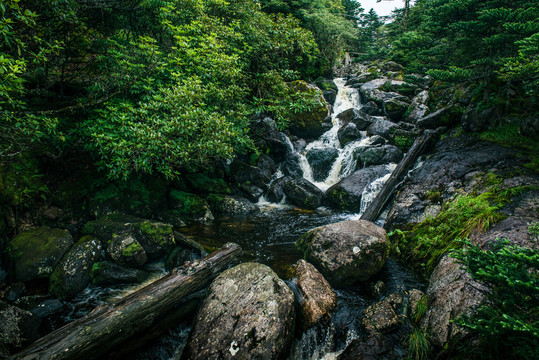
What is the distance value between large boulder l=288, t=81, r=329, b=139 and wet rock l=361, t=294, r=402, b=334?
1336 centimetres

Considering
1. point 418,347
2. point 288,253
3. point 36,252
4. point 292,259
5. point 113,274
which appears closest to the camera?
point 418,347

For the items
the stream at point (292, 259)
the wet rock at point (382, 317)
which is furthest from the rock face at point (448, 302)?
the stream at point (292, 259)

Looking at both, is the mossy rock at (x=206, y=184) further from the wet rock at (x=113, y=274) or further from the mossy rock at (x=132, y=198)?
the wet rock at (x=113, y=274)

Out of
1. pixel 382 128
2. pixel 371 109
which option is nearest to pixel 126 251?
pixel 382 128

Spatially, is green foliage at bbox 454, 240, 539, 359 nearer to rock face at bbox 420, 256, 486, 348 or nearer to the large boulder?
rock face at bbox 420, 256, 486, 348

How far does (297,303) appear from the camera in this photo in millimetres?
4539

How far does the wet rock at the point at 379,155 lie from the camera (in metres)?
12.1

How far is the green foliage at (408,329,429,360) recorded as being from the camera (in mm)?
3309

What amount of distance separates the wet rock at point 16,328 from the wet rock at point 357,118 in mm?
17505

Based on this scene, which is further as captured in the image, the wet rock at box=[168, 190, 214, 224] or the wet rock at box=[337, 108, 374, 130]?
the wet rock at box=[337, 108, 374, 130]

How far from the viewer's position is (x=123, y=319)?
11.7 ft

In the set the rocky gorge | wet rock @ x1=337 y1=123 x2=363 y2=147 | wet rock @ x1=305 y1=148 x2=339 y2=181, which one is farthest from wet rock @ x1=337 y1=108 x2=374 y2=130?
the rocky gorge

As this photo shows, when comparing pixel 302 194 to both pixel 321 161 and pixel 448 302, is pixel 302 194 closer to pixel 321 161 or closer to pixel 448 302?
pixel 321 161

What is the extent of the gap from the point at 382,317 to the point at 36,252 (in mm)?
7642
